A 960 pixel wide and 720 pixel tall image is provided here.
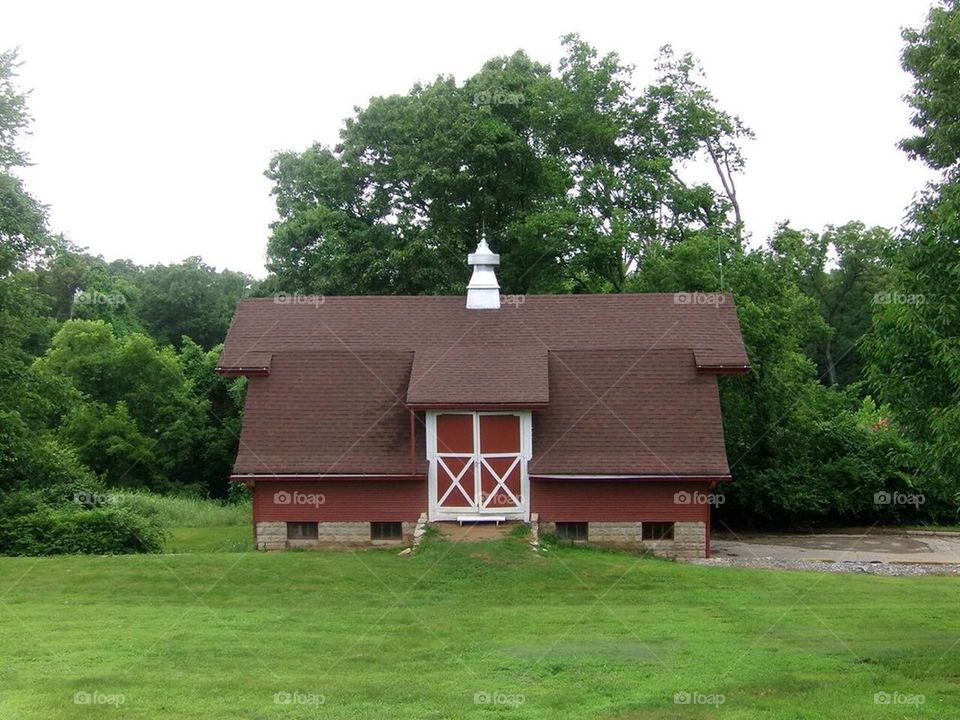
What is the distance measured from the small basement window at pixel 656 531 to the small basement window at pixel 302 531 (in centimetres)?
739

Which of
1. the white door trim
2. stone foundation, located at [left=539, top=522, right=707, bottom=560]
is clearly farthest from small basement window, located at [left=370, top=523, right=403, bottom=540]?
stone foundation, located at [left=539, top=522, right=707, bottom=560]

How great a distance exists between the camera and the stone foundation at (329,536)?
2711cm

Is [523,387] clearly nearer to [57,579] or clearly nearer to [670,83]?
[57,579]

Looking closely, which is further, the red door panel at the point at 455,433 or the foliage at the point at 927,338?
the red door panel at the point at 455,433

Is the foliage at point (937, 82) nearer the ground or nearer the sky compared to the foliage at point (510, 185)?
nearer the ground

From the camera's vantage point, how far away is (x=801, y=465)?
34.2m

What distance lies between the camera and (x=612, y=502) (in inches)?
1070

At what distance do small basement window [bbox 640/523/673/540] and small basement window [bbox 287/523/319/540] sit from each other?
739 cm

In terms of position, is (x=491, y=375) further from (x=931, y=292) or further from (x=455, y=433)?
(x=931, y=292)

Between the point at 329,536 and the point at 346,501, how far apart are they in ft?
2.85

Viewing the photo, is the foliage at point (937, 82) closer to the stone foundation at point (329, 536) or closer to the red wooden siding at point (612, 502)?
the red wooden siding at point (612, 502)

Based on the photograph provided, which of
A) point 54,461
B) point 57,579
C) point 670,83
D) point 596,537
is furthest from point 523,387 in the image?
point 670,83

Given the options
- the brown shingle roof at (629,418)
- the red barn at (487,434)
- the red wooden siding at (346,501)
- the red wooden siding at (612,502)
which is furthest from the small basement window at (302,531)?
the brown shingle roof at (629,418)

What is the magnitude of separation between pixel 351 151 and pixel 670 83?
38.1 feet
